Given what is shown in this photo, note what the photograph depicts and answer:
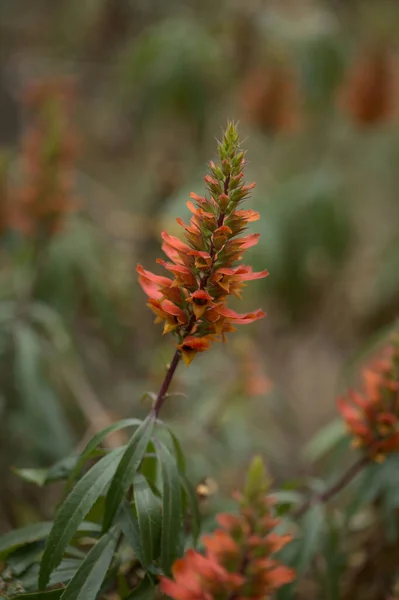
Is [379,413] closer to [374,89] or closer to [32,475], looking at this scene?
[32,475]

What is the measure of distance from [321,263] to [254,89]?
21.8 inches

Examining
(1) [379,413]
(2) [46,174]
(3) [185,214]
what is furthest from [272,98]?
(1) [379,413]

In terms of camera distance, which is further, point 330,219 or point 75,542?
point 330,219

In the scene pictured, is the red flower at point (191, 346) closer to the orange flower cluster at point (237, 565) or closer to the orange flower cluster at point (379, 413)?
the orange flower cluster at point (237, 565)

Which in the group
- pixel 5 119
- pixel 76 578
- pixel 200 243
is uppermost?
pixel 5 119

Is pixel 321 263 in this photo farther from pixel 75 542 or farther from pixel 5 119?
pixel 5 119

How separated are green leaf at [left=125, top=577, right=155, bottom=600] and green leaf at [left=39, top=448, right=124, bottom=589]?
9 cm

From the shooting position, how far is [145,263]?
1990 millimetres

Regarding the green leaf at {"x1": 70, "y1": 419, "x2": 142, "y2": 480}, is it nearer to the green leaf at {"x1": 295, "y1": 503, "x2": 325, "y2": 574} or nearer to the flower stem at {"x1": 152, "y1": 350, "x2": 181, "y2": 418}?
the flower stem at {"x1": 152, "y1": 350, "x2": 181, "y2": 418}

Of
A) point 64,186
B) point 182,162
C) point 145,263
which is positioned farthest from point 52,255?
point 182,162

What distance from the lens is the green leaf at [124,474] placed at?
23.0 inches

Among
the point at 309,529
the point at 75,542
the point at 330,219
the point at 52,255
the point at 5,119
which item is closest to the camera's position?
the point at 75,542

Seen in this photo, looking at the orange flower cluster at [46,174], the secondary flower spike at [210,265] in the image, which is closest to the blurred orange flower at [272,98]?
the orange flower cluster at [46,174]

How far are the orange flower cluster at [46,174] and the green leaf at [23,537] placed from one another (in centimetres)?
76
